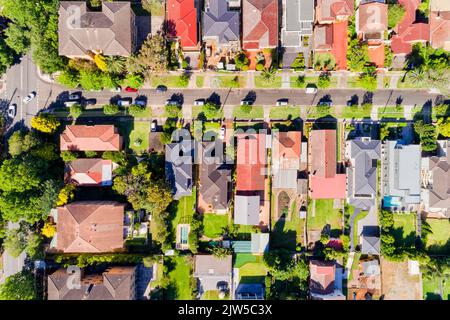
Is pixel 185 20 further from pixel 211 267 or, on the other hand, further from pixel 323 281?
pixel 323 281

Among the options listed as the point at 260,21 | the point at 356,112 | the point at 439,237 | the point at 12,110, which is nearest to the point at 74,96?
the point at 12,110

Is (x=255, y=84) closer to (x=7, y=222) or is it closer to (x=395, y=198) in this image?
(x=395, y=198)

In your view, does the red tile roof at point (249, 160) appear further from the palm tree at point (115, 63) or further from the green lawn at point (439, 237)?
the green lawn at point (439, 237)

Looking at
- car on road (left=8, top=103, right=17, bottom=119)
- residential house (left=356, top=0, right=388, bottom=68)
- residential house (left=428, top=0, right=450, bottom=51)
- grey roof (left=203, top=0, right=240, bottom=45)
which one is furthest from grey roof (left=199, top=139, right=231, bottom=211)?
residential house (left=428, top=0, right=450, bottom=51)

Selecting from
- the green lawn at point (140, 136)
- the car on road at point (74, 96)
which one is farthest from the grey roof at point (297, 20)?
the car on road at point (74, 96)

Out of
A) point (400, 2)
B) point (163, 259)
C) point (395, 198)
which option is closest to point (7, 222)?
point (163, 259)

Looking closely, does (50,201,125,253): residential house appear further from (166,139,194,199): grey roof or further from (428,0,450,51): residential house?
(428,0,450,51): residential house
